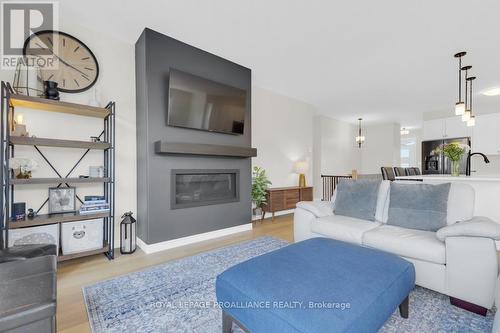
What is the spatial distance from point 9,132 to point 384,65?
4.89m

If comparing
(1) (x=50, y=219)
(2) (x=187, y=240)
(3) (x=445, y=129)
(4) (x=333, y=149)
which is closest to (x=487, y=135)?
(3) (x=445, y=129)

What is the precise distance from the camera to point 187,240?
3.14m

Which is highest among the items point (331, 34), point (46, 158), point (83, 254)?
point (331, 34)

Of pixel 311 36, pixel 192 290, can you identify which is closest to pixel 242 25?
pixel 311 36

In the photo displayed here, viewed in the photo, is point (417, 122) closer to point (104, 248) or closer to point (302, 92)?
point (302, 92)

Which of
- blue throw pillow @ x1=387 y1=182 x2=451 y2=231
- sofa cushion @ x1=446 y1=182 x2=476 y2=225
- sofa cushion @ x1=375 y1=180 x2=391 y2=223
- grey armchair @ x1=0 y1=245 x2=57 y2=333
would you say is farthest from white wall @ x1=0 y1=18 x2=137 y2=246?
sofa cushion @ x1=446 y1=182 x2=476 y2=225

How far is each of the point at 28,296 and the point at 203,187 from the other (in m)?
2.41

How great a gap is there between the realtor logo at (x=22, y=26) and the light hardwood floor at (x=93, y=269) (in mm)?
2231

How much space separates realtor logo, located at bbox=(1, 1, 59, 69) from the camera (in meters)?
2.40

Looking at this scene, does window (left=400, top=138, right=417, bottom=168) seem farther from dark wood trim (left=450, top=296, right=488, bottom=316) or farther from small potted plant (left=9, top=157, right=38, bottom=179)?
small potted plant (left=9, top=157, right=38, bottom=179)

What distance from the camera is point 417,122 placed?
8031 millimetres

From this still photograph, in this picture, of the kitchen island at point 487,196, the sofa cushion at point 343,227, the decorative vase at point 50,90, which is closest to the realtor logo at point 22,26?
the decorative vase at point 50,90

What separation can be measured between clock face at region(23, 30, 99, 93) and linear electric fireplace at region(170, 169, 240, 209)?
1.53 metres

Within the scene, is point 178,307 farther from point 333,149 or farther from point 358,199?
point 333,149
